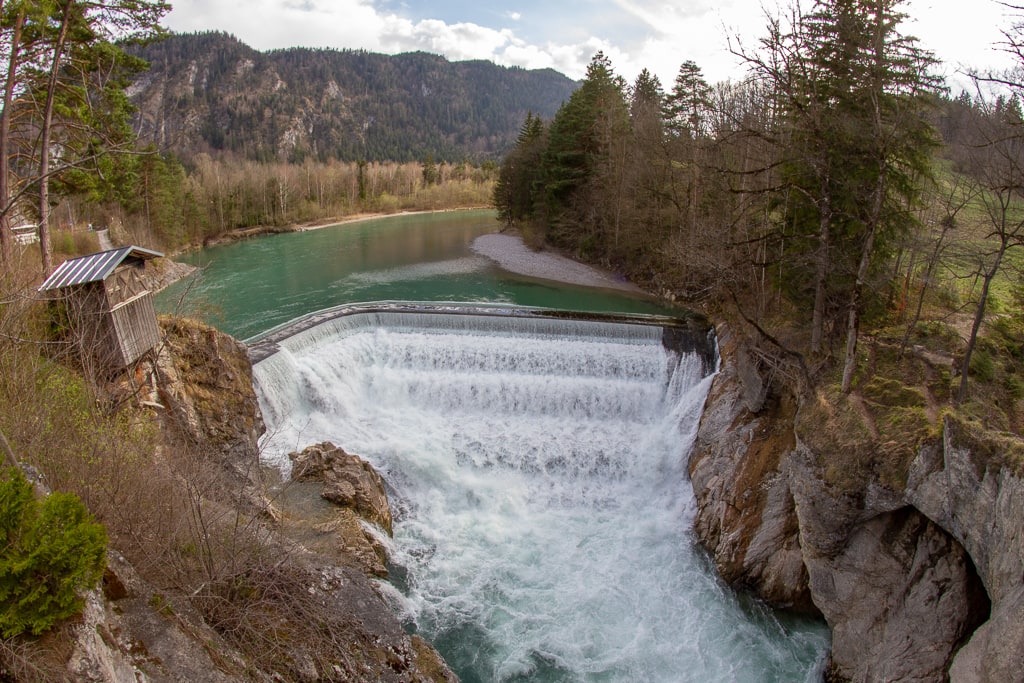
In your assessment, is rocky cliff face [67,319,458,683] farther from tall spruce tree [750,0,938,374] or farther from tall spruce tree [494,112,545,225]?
tall spruce tree [494,112,545,225]

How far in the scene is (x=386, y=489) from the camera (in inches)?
470

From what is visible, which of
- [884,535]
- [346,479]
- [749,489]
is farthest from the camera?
[346,479]

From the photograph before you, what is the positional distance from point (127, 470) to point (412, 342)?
405 inches

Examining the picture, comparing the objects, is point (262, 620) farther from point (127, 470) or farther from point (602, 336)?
point (602, 336)

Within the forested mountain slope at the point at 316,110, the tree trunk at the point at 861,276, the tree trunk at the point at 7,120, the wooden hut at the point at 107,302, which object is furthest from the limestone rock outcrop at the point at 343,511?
the forested mountain slope at the point at 316,110

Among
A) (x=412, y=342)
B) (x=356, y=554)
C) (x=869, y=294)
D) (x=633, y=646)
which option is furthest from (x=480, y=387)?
(x=869, y=294)

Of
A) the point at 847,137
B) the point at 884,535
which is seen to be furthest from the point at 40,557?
the point at 847,137

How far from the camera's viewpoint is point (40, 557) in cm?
374

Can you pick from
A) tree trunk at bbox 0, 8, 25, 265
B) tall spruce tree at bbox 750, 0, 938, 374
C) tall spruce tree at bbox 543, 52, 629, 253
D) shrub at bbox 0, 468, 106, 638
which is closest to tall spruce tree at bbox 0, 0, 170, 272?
tree trunk at bbox 0, 8, 25, 265

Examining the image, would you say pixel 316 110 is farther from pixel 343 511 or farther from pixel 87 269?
pixel 343 511

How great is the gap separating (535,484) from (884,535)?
6572 millimetres

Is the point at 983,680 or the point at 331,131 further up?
the point at 331,131

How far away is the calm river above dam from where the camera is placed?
28.5ft

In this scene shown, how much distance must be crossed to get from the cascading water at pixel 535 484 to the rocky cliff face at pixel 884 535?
835 millimetres
